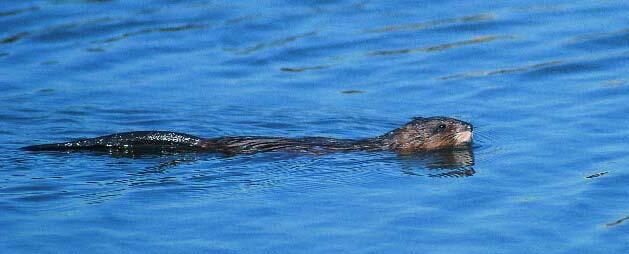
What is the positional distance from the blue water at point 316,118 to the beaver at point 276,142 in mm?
135

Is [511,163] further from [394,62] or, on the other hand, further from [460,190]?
[394,62]

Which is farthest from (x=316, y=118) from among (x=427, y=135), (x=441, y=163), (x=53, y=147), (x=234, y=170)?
(x=53, y=147)

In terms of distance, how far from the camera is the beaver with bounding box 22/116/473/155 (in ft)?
40.3

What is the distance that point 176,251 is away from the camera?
9.59 meters

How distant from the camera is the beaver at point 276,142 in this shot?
40.3 feet

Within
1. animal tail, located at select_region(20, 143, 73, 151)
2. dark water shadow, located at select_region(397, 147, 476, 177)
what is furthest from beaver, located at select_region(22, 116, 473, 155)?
dark water shadow, located at select_region(397, 147, 476, 177)

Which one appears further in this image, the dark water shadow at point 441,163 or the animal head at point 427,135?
the animal head at point 427,135

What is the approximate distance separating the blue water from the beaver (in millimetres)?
135

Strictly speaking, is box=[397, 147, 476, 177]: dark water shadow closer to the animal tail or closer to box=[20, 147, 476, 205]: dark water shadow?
box=[20, 147, 476, 205]: dark water shadow

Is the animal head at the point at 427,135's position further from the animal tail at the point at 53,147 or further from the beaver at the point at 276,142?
the animal tail at the point at 53,147

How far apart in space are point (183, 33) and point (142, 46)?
0.71m

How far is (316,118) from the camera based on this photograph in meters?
13.8

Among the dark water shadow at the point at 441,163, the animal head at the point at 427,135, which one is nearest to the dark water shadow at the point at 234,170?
the dark water shadow at the point at 441,163

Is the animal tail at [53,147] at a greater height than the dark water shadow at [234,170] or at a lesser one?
greater
